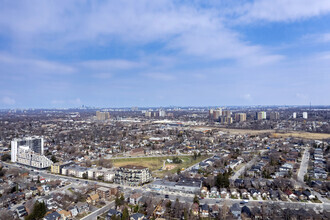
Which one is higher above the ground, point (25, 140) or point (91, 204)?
point (25, 140)

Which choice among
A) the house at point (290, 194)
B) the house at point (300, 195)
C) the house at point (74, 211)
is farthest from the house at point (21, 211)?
the house at point (300, 195)

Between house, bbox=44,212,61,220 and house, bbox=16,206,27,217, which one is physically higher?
house, bbox=44,212,61,220

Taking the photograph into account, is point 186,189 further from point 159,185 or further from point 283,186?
point 283,186

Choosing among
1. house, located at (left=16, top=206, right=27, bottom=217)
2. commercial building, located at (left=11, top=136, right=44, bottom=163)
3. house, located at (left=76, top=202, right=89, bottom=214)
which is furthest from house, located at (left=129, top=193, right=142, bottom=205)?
commercial building, located at (left=11, top=136, right=44, bottom=163)

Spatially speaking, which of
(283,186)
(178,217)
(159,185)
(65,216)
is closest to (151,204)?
(178,217)

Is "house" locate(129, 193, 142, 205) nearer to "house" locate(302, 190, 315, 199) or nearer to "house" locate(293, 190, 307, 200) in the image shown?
"house" locate(293, 190, 307, 200)

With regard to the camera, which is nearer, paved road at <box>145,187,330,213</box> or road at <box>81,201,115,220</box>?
road at <box>81,201,115,220</box>

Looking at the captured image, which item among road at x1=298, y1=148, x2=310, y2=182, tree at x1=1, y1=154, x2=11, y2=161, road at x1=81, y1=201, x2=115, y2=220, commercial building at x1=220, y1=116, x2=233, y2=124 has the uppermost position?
commercial building at x1=220, y1=116, x2=233, y2=124

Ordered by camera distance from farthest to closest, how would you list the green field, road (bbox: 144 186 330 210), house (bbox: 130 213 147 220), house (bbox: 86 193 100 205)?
the green field → house (bbox: 86 193 100 205) → road (bbox: 144 186 330 210) → house (bbox: 130 213 147 220)
